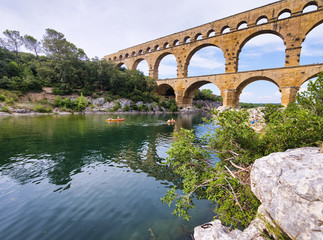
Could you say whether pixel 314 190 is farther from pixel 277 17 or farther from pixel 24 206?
pixel 277 17

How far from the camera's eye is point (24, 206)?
13.2 ft

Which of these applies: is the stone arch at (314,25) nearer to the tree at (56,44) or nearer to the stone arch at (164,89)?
the stone arch at (164,89)

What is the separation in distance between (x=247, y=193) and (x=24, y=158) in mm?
9194

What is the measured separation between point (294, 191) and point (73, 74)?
43349 mm

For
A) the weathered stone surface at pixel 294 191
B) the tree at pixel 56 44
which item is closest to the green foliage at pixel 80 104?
the tree at pixel 56 44

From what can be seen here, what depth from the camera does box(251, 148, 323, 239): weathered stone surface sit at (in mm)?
1667

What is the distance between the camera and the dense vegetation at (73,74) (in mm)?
35594

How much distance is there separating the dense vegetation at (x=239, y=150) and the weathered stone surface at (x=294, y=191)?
751 mm

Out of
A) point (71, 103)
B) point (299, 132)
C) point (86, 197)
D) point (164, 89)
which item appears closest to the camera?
point (299, 132)

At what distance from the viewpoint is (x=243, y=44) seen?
26375mm

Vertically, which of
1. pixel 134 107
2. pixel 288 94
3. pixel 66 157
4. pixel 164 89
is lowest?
pixel 66 157

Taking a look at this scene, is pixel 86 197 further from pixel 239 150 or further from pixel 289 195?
pixel 289 195

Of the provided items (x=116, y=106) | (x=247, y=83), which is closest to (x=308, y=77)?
(x=247, y=83)

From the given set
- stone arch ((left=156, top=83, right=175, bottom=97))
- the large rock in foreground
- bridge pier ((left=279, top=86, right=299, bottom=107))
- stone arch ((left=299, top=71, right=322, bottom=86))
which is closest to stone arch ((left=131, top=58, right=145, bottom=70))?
stone arch ((left=156, top=83, right=175, bottom=97))
